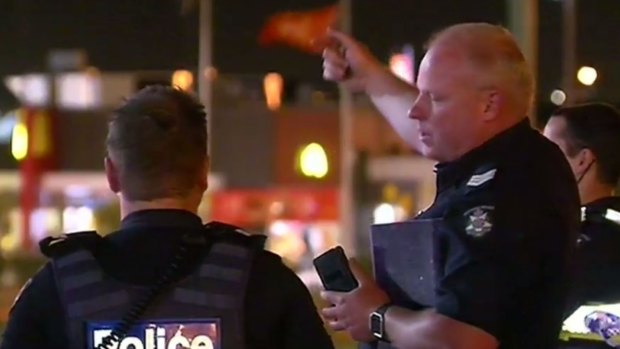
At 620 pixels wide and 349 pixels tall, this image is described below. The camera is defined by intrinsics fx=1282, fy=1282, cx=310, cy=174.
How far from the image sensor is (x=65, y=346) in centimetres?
169

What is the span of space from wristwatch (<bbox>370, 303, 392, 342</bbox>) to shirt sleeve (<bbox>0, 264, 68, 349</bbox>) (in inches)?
16.3

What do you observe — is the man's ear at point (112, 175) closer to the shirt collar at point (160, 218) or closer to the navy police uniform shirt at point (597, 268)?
the shirt collar at point (160, 218)

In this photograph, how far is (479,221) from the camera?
66.2 inches

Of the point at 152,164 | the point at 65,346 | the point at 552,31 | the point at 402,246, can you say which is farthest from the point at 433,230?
the point at 552,31

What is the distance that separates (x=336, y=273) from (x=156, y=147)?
319 mm

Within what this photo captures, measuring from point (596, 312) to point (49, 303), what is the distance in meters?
1.08

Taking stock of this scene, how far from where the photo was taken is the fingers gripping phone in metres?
1.79

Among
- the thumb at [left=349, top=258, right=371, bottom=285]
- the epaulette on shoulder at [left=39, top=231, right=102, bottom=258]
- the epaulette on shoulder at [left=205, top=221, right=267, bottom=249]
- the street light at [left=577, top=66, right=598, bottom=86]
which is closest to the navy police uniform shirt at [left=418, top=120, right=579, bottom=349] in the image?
the thumb at [left=349, top=258, right=371, bottom=285]

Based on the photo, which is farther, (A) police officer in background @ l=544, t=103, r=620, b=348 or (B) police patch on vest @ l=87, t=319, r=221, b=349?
(A) police officer in background @ l=544, t=103, r=620, b=348

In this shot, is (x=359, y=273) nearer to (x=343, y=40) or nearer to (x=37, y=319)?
(x=37, y=319)

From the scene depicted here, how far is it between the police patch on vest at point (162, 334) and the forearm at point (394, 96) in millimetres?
734

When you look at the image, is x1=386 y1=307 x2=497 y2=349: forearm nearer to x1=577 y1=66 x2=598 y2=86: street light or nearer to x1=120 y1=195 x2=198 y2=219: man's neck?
x1=120 y1=195 x2=198 y2=219: man's neck

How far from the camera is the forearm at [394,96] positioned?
231 centimetres

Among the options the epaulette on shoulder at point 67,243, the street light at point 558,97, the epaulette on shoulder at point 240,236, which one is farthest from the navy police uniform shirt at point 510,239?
the street light at point 558,97
